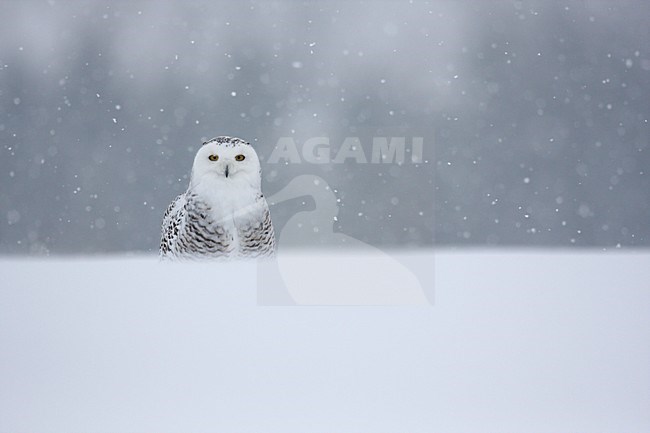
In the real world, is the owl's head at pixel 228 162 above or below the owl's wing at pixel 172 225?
above

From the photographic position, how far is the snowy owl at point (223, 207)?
8.96 ft

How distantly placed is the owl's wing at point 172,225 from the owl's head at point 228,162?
22cm

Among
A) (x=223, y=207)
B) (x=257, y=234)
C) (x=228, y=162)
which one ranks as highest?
(x=228, y=162)

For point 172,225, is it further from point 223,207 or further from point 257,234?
point 257,234

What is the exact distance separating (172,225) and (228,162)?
0.49m

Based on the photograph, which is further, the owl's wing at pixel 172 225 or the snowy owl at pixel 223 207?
the owl's wing at pixel 172 225

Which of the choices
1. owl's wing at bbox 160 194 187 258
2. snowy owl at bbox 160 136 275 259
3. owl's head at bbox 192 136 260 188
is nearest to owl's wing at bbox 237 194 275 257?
snowy owl at bbox 160 136 275 259

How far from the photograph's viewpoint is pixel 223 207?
2.76 m

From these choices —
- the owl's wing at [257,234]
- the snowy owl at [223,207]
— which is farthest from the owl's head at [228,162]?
the owl's wing at [257,234]

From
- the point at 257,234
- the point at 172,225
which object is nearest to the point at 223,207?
the point at 257,234

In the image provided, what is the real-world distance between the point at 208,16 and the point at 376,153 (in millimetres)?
3487

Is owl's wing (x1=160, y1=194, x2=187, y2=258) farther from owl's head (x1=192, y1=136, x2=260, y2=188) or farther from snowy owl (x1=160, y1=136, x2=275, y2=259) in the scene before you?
owl's head (x1=192, y1=136, x2=260, y2=188)

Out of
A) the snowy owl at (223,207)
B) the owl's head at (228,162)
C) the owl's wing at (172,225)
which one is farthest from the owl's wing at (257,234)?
the owl's wing at (172,225)

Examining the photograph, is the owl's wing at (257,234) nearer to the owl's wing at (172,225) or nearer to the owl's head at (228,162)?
the owl's head at (228,162)
